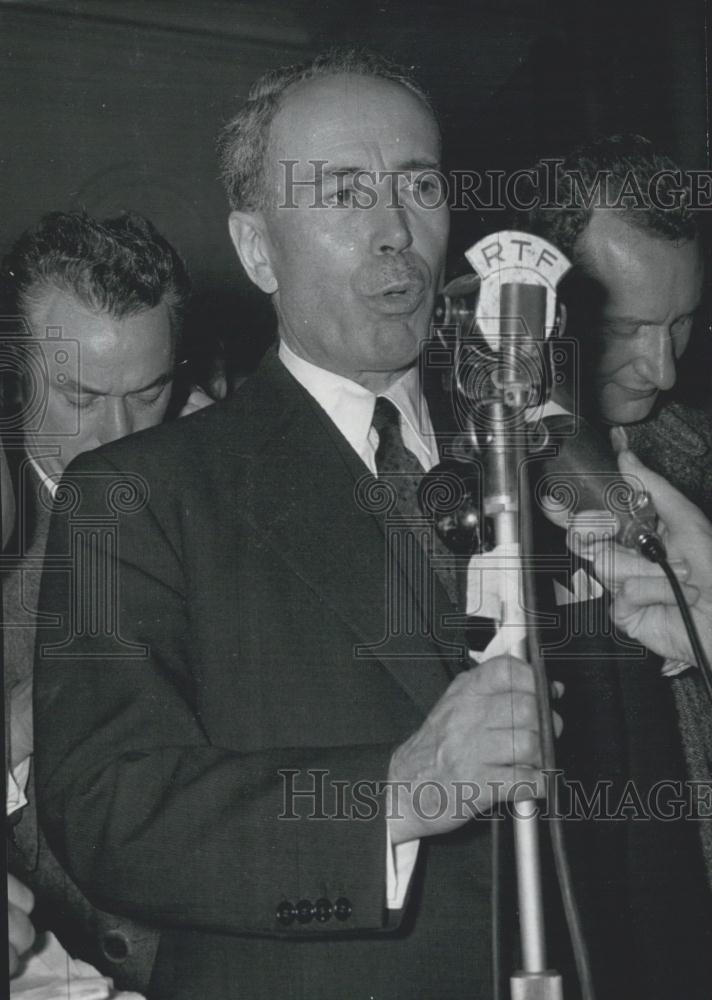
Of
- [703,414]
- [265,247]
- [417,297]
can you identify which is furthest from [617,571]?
[265,247]

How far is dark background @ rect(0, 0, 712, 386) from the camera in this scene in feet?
3.95

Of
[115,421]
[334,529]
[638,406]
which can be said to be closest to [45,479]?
[115,421]

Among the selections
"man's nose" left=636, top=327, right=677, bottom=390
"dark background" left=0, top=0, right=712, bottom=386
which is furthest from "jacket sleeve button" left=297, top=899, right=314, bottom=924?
"man's nose" left=636, top=327, right=677, bottom=390

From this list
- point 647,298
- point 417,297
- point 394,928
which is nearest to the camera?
point 394,928

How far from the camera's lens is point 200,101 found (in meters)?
1.21

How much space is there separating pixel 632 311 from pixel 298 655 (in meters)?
0.50

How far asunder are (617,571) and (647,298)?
298mm

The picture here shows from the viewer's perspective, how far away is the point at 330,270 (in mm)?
1192

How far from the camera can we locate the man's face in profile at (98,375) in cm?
119

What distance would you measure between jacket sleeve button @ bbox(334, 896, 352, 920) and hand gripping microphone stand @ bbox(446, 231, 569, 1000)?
145 millimetres

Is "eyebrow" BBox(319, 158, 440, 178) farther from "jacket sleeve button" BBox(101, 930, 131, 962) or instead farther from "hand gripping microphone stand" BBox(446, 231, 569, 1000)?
"jacket sleeve button" BBox(101, 930, 131, 962)

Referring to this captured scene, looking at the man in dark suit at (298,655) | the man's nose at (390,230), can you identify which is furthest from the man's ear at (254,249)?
the man's nose at (390,230)

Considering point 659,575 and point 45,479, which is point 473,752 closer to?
point 659,575

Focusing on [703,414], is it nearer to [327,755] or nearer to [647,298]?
[647,298]
